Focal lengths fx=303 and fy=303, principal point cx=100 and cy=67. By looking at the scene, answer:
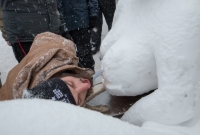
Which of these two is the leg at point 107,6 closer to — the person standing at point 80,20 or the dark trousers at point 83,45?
the person standing at point 80,20

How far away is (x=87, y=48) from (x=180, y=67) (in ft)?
5.18

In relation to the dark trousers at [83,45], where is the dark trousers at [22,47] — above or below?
above

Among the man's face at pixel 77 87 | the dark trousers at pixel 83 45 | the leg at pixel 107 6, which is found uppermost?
the man's face at pixel 77 87

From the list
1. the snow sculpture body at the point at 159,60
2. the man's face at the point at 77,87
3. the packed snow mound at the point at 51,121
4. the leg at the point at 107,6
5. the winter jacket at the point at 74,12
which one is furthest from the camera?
the leg at the point at 107,6

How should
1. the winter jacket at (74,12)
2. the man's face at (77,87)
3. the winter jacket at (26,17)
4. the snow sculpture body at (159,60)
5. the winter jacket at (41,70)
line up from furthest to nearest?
the winter jacket at (74,12), the winter jacket at (26,17), the winter jacket at (41,70), the man's face at (77,87), the snow sculpture body at (159,60)

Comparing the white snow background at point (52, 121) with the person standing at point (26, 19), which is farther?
the person standing at point (26, 19)

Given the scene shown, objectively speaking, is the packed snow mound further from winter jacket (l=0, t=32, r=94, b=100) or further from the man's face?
winter jacket (l=0, t=32, r=94, b=100)

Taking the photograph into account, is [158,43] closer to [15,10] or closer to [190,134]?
[190,134]

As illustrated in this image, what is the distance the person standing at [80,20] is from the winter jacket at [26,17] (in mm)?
566

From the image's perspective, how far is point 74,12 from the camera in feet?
7.81

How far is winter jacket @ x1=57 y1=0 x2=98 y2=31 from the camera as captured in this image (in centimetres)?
237

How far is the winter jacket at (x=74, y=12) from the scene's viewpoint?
237 centimetres

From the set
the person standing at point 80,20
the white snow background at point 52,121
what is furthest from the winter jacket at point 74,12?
the white snow background at point 52,121

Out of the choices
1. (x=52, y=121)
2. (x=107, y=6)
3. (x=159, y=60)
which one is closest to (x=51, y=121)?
(x=52, y=121)
